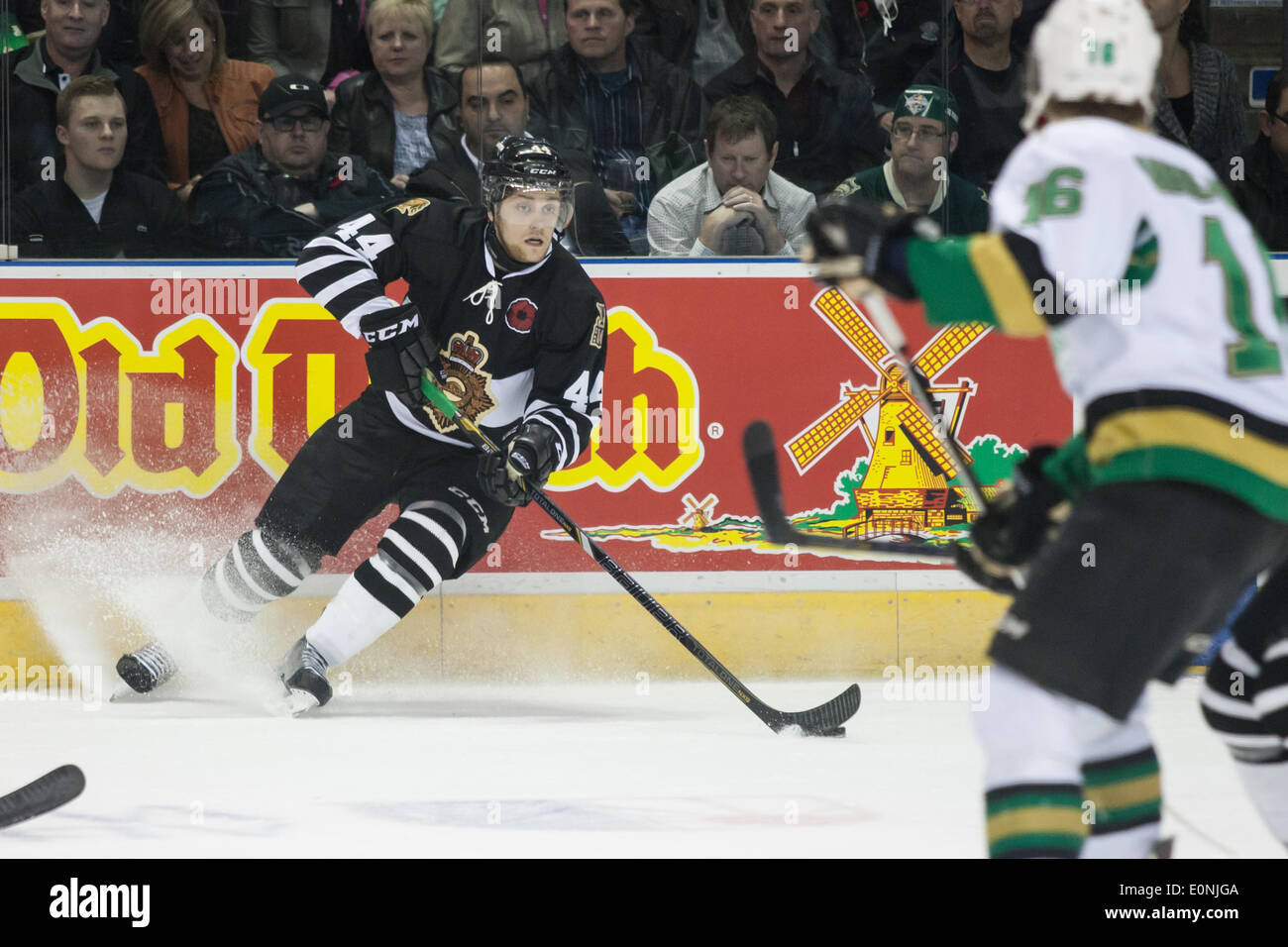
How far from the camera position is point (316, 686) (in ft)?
12.8

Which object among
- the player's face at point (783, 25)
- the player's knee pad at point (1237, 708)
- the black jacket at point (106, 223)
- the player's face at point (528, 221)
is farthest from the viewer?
the player's face at point (783, 25)

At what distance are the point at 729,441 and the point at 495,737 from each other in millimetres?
1284

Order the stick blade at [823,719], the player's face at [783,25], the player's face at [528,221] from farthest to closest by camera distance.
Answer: the player's face at [783,25] → the player's face at [528,221] → the stick blade at [823,719]

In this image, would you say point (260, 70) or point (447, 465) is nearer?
point (447, 465)

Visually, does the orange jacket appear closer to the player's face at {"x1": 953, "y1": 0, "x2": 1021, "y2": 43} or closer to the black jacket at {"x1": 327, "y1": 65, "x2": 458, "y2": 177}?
the black jacket at {"x1": 327, "y1": 65, "x2": 458, "y2": 177}

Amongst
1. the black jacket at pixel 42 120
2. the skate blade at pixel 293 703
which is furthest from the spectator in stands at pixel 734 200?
the skate blade at pixel 293 703

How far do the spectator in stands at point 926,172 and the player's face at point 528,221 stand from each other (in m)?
0.95

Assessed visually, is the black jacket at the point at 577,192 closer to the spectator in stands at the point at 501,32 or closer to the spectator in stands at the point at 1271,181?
the spectator in stands at the point at 501,32

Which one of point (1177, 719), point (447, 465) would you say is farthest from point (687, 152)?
point (1177, 719)

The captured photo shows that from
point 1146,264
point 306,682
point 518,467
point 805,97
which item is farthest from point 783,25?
point 1146,264

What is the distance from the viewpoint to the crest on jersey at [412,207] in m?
4.21

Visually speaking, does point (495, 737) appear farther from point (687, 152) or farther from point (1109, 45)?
point (1109, 45)

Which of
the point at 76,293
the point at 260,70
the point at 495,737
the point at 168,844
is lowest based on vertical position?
the point at 495,737

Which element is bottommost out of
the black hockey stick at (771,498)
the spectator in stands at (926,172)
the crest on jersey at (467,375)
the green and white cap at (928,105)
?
the crest on jersey at (467,375)
